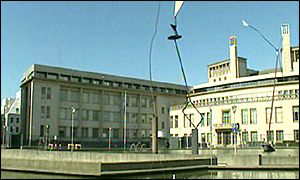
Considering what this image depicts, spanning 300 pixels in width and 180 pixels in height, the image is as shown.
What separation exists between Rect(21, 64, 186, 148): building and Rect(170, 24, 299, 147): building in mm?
9999

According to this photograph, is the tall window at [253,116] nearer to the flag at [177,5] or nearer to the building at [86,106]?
the building at [86,106]

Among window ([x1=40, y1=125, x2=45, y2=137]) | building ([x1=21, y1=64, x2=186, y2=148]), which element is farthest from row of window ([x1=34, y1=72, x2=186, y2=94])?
window ([x1=40, y1=125, x2=45, y2=137])

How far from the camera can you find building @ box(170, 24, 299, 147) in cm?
6525

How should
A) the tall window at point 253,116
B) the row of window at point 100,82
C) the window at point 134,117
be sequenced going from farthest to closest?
the window at point 134,117 < the row of window at point 100,82 < the tall window at point 253,116

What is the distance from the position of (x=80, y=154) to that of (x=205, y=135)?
5141 cm

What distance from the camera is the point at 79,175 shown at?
23.5 meters

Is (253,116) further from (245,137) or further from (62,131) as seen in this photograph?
(62,131)

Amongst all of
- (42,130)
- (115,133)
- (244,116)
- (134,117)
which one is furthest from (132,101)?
(244,116)

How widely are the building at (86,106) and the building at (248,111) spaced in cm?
1000

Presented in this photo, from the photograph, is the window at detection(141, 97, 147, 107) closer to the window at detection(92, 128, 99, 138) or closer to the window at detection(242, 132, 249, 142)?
the window at detection(92, 128, 99, 138)

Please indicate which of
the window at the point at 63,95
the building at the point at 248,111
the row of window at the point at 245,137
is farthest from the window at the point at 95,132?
the row of window at the point at 245,137

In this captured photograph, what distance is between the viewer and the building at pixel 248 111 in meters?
65.2

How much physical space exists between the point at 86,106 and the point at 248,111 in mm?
39807

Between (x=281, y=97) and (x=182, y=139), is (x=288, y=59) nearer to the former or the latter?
(x=281, y=97)
